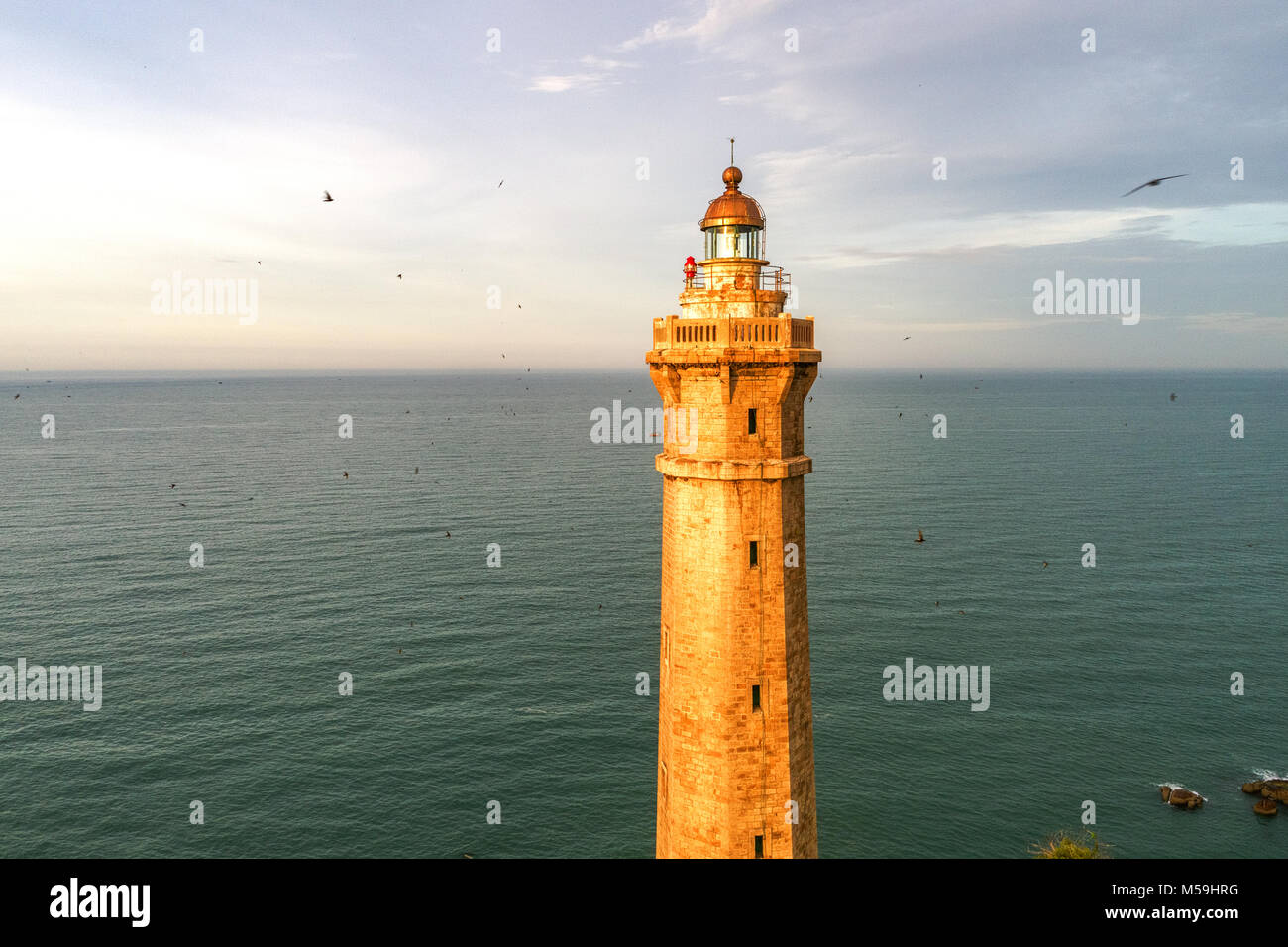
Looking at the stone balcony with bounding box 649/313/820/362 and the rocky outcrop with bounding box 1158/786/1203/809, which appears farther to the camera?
the rocky outcrop with bounding box 1158/786/1203/809

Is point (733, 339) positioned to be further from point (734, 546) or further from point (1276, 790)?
point (1276, 790)

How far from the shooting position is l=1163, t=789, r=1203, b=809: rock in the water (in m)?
45.6

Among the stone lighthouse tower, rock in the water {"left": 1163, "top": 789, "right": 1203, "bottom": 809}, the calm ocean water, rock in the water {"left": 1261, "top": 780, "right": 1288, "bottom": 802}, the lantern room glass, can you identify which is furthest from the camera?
rock in the water {"left": 1261, "top": 780, "right": 1288, "bottom": 802}

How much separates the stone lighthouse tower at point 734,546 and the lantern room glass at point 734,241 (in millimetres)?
28

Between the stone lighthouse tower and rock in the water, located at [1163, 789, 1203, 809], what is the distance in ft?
117

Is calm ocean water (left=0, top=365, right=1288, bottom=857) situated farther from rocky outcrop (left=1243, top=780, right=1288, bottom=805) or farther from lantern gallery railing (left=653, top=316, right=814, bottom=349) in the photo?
lantern gallery railing (left=653, top=316, right=814, bottom=349)

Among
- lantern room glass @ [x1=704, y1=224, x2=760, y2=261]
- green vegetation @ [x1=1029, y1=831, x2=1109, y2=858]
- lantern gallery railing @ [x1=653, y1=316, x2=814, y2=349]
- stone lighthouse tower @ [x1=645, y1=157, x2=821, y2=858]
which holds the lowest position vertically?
green vegetation @ [x1=1029, y1=831, x2=1109, y2=858]

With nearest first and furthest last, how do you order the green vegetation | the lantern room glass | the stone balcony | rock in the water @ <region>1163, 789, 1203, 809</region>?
the stone balcony → the lantern room glass → the green vegetation → rock in the water @ <region>1163, 789, 1203, 809</region>

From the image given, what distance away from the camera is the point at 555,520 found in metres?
110

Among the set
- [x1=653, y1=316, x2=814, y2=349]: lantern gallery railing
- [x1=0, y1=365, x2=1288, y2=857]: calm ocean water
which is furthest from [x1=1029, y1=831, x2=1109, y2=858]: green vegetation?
[x1=653, y1=316, x2=814, y2=349]: lantern gallery railing

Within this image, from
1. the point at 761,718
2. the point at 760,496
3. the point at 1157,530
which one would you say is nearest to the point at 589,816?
the point at 761,718

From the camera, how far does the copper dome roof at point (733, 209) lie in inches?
A: 867

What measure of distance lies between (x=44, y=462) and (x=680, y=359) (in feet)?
583

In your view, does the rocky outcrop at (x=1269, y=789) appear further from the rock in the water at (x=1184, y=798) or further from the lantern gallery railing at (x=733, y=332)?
the lantern gallery railing at (x=733, y=332)
